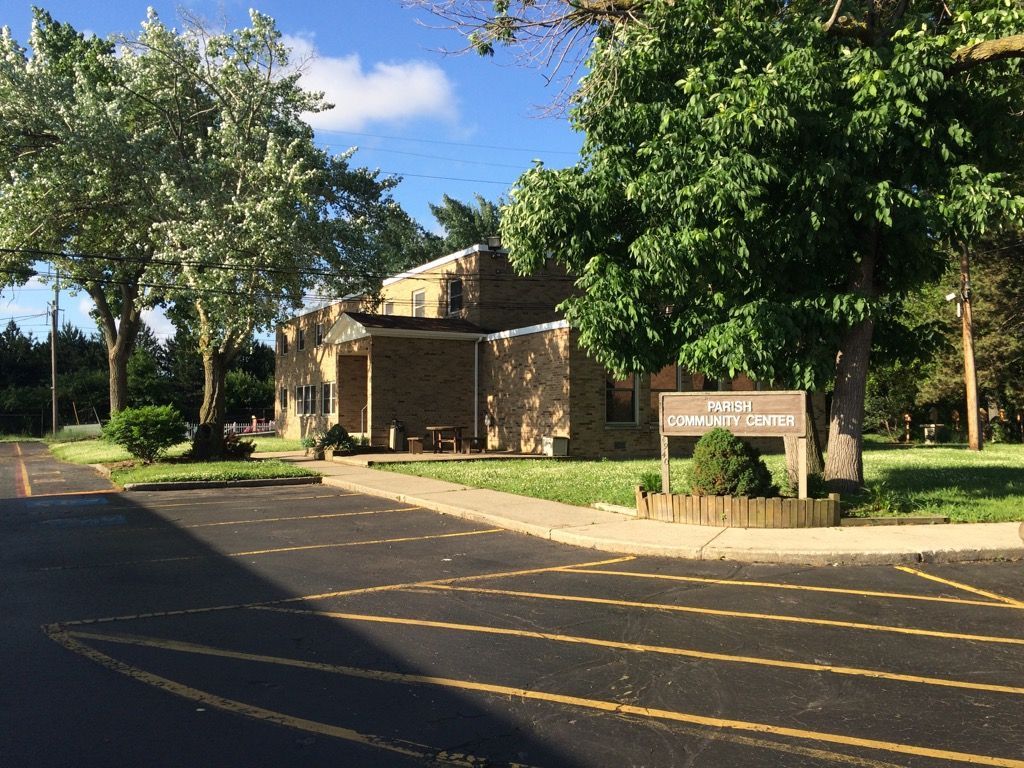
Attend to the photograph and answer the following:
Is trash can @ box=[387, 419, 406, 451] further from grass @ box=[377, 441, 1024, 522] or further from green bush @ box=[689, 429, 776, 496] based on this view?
green bush @ box=[689, 429, 776, 496]

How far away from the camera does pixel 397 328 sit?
26.6m

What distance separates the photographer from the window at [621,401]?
2452 cm

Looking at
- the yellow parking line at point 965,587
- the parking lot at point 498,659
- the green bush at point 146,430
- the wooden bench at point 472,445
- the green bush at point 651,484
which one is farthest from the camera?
the wooden bench at point 472,445

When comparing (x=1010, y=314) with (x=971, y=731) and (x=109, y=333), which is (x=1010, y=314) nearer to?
(x=971, y=731)

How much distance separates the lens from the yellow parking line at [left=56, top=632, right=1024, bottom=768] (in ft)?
13.6

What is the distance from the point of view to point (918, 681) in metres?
5.21

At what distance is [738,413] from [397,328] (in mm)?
16750

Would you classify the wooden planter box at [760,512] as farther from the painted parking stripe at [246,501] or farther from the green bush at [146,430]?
the green bush at [146,430]

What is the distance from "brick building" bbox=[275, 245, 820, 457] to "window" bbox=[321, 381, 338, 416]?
50mm

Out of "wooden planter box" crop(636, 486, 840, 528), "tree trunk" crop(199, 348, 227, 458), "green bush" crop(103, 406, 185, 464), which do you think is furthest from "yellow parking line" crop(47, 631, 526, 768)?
"tree trunk" crop(199, 348, 227, 458)

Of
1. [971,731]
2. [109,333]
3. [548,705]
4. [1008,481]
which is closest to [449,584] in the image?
[548,705]

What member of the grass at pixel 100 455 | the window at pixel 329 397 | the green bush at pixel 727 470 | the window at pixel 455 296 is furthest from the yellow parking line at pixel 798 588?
the window at pixel 329 397

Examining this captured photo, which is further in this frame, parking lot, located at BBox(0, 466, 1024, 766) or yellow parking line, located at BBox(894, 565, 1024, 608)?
yellow parking line, located at BBox(894, 565, 1024, 608)

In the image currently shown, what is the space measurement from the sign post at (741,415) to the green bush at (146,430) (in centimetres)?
1492
